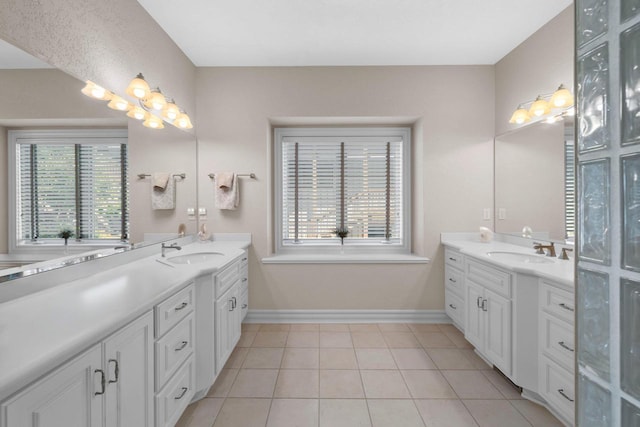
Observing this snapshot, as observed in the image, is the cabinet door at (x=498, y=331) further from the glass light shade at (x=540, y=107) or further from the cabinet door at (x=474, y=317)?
the glass light shade at (x=540, y=107)

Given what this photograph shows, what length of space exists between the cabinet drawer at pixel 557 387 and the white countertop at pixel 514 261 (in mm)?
494

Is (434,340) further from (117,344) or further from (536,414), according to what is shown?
(117,344)

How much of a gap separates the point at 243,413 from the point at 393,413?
2.97ft

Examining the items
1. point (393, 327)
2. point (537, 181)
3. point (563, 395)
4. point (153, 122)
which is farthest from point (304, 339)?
point (537, 181)

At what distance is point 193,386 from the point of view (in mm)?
1787

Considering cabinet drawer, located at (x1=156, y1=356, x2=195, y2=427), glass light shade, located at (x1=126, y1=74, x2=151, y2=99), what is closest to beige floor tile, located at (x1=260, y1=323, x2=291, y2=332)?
cabinet drawer, located at (x1=156, y1=356, x2=195, y2=427)

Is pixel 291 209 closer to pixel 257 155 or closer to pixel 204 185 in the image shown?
pixel 257 155

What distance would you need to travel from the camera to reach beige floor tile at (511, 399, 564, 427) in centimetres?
176

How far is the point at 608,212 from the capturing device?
56 cm

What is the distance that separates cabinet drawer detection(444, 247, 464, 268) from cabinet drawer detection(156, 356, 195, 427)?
2319 mm

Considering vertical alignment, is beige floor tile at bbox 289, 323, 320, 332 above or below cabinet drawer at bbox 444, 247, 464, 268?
below

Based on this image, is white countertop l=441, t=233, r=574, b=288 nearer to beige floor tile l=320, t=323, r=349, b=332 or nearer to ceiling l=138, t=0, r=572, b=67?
beige floor tile l=320, t=323, r=349, b=332

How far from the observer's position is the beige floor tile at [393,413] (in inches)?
68.6

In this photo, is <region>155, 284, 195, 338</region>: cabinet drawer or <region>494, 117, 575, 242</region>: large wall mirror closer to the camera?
<region>155, 284, 195, 338</region>: cabinet drawer
